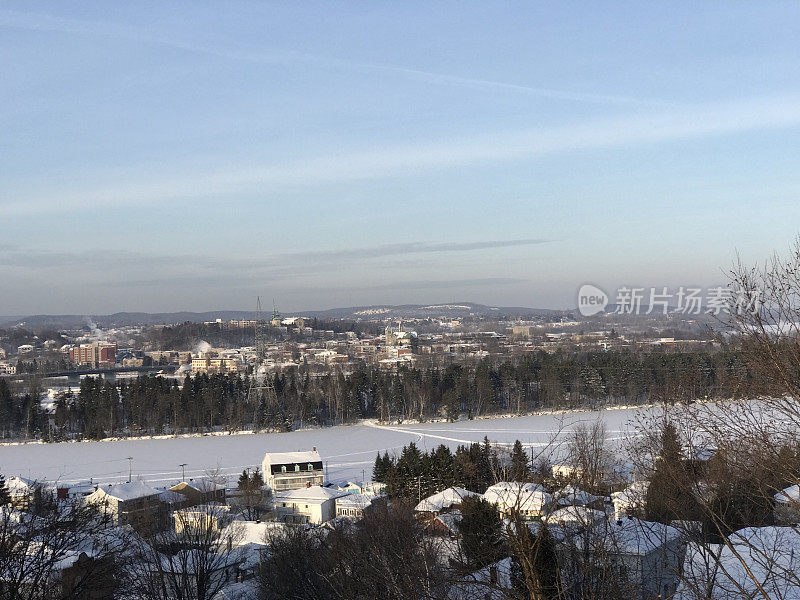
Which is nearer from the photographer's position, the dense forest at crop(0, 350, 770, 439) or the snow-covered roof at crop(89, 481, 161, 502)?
the snow-covered roof at crop(89, 481, 161, 502)

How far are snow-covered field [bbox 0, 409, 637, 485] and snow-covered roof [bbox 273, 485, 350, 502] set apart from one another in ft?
6.62

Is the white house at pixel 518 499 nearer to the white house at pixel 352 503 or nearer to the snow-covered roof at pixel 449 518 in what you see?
the snow-covered roof at pixel 449 518

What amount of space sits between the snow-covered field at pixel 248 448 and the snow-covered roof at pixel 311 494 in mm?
2018

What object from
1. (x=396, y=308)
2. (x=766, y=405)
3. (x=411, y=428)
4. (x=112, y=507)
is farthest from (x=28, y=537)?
(x=396, y=308)

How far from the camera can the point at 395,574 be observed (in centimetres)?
388

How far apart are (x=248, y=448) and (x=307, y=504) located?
734 centimetres

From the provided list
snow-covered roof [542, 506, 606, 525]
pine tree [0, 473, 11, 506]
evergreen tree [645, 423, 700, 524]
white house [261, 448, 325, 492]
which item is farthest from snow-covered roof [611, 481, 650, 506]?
white house [261, 448, 325, 492]

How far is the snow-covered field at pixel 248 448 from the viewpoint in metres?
14.6

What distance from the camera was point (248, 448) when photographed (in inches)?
699

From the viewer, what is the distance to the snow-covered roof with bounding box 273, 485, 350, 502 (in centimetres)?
1093

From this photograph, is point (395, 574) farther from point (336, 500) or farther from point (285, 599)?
point (336, 500)

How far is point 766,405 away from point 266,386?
21885 millimetres

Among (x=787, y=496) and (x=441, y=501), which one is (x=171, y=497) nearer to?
(x=441, y=501)

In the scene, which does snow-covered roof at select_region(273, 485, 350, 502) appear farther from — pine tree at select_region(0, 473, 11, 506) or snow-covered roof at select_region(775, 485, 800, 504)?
snow-covered roof at select_region(775, 485, 800, 504)
